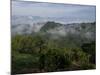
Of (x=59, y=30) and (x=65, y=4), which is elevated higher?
(x=65, y=4)

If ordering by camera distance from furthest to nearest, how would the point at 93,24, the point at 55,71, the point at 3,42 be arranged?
the point at 93,24 → the point at 55,71 → the point at 3,42

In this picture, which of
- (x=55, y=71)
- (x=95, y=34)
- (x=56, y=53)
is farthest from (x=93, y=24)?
(x=55, y=71)

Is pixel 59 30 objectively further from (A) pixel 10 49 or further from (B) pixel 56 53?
(A) pixel 10 49

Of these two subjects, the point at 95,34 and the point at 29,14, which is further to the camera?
the point at 95,34

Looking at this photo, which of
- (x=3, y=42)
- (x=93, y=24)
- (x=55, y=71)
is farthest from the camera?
(x=93, y=24)
